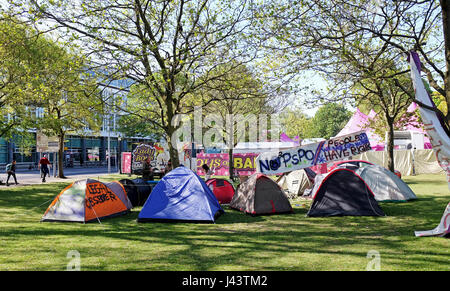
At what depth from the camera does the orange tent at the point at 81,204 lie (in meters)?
10.3

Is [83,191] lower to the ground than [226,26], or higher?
lower

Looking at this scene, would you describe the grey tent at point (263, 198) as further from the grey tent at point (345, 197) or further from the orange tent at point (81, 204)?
the orange tent at point (81, 204)

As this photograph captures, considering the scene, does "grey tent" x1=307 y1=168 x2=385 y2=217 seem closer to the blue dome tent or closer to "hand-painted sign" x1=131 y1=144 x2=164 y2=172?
the blue dome tent

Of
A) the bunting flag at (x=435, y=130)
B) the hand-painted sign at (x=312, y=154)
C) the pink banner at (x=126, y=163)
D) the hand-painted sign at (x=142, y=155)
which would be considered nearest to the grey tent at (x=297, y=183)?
the hand-painted sign at (x=312, y=154)

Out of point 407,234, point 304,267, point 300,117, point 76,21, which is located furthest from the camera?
point 300,117

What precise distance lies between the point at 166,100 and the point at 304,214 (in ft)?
22.9

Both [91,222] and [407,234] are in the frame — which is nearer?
[407,234]

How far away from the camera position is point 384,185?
14031mm

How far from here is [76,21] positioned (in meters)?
12.5
